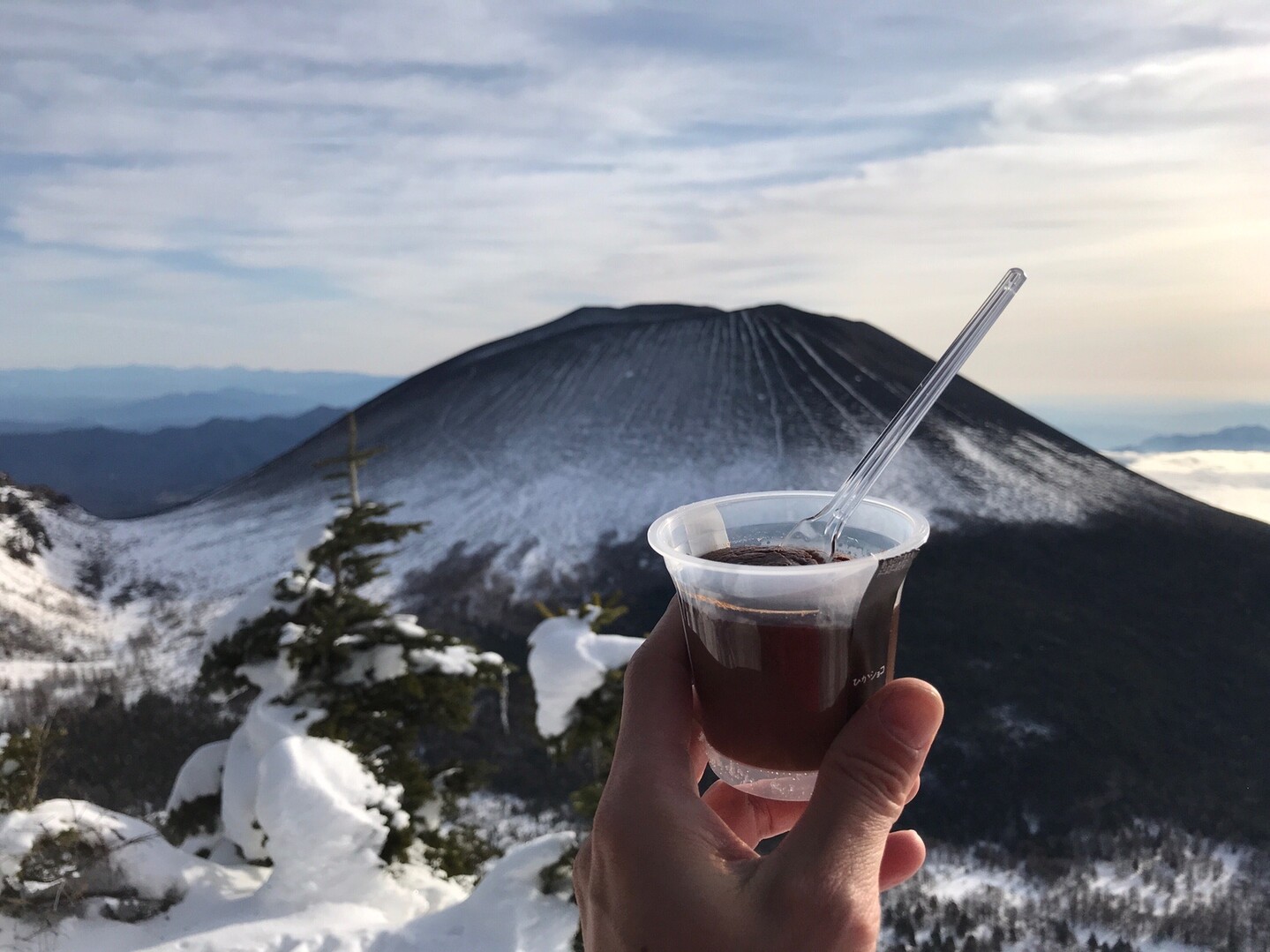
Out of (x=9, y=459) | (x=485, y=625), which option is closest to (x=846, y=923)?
(x=485, y=625)

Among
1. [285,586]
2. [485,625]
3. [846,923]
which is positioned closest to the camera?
[846,923]

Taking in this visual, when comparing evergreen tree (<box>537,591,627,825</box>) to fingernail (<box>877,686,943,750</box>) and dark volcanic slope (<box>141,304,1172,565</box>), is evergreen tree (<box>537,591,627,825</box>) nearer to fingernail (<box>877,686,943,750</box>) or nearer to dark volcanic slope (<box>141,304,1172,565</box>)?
fingernail (<box>877,686,943,750</box>)

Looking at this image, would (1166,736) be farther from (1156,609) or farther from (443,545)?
(443,545)

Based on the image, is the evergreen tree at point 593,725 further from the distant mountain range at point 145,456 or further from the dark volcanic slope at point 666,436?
the distant mountain range at point 145,456

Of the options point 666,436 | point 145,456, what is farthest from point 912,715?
point 145,456

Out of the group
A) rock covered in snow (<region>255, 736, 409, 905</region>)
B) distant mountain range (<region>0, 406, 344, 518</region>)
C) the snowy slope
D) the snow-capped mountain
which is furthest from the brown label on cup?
distant mountain range (<region>0, 406, 344, 518</region>)

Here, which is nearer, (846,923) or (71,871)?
(846,923)

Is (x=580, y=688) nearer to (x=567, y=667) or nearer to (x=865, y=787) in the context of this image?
Result: (x=567, y=667)

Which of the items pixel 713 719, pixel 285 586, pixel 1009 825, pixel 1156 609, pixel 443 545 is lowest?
pixel 1009 825
